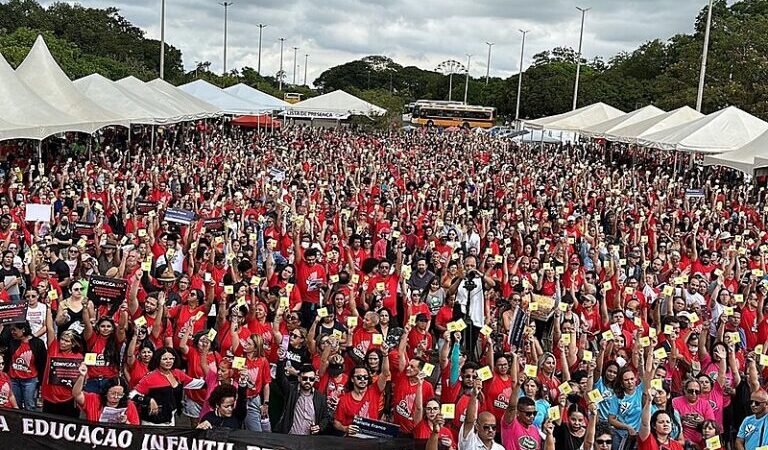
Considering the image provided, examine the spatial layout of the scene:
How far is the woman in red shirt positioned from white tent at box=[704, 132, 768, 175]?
1686 centimetres

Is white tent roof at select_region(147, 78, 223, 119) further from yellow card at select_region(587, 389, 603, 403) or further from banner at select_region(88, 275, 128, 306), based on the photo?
yellow card at select_region(587, 389, 603, 403)

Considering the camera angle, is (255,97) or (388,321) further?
(255,97)

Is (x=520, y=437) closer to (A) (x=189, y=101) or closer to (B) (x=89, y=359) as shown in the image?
(B) (x=89, y=359)

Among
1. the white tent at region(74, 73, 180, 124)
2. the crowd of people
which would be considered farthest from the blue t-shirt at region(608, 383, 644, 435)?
the white tent at region(74, 73, 180, 124)

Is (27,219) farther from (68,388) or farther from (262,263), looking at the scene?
(68,388)

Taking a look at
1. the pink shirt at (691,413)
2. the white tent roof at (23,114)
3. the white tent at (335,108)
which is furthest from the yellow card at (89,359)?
the white tent at (335,108)

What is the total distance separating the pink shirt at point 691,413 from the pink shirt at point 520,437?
4.19 feet

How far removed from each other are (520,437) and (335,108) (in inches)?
1352

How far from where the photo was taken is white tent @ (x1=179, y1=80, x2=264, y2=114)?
33.0m

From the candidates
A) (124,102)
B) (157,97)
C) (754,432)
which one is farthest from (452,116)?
(754,432)

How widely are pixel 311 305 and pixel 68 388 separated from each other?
3234mm

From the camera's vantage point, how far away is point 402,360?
658 centimetres

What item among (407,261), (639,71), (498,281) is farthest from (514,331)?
→ (639,71)

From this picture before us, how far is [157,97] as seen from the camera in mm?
27000
